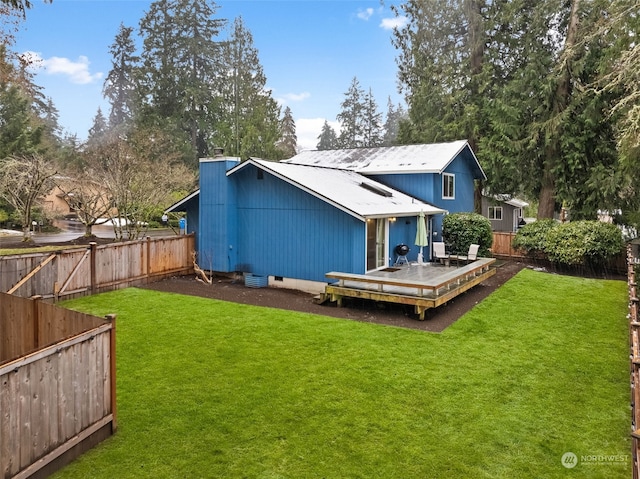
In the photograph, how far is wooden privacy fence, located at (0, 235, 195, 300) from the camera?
34.9 ft

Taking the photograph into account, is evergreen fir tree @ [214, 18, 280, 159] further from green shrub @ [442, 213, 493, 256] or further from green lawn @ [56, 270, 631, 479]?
green lawn @ [56, 270, 631, 479]

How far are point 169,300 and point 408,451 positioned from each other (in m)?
8.67

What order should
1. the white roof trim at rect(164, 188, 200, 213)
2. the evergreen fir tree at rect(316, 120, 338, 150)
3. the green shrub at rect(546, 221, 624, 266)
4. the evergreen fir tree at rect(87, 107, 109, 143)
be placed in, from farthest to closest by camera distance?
the evergreen fir tree at rect(316, 120, 338, 150) < the evergreen fir tree at rect(87, 107, 109, 143) < the green shrub at rect(546, 221, 624, 266) < the white roof trim at rect(164, 188, 200, 213)

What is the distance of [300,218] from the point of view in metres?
13.7

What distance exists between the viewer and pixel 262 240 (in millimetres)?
14555

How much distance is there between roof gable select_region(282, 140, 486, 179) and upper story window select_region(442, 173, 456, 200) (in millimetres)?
833

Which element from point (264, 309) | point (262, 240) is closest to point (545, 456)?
point (264, 309)

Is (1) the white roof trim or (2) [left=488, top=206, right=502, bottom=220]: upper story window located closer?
(1) the white roof trim

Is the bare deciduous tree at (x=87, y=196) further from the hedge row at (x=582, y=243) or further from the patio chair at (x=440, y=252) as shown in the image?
the hedge row at (x=582, y=243)

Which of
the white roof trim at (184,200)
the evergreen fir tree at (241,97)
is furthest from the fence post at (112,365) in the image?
the evergreen fir tree at (241,97)

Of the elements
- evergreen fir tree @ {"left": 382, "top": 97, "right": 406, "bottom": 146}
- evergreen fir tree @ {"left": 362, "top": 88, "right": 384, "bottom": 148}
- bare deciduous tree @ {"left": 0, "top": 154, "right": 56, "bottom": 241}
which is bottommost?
bare deciduous tree @ {"left": 0, "top": 154, "right": 56, "bottom": 241}

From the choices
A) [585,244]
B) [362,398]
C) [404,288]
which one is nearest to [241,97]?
[585,244]

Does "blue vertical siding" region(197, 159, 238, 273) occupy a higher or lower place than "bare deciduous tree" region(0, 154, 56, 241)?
lower

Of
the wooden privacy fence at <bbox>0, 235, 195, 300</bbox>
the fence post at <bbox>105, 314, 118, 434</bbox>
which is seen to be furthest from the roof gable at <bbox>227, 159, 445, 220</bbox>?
the fence post at <bbox>105, 314, 118, 434</bbox>
